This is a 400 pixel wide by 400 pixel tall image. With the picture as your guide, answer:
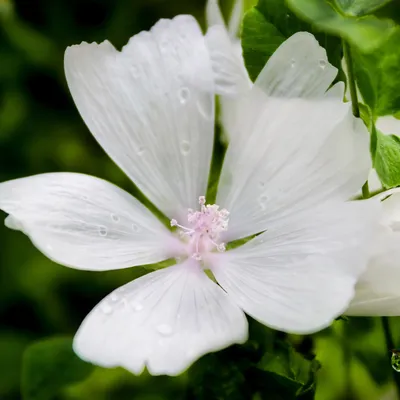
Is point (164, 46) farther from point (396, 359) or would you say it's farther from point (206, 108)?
point (396, 359)

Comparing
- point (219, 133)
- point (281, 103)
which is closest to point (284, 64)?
point (281, 103)

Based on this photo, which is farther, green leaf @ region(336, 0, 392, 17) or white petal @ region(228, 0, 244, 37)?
white petal @ region(228, 0, 244, 37)

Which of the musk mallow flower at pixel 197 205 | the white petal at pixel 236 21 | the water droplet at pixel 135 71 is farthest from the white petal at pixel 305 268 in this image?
the white petal at pixel 236 21

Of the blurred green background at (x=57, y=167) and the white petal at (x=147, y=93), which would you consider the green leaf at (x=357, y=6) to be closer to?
the white petal at (x=147, y=93)

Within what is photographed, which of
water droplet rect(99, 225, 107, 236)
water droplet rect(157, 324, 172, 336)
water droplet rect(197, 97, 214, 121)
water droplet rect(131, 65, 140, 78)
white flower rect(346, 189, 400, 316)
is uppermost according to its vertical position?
water droplet rect(131, 65, 140, 78)

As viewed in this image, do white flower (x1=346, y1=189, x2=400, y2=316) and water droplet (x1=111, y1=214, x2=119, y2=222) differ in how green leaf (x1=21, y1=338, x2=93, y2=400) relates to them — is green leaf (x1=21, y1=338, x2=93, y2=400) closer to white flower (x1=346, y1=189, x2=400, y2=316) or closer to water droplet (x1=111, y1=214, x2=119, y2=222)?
water droplet (x1=111, y1=214, x2=119, y2=222)

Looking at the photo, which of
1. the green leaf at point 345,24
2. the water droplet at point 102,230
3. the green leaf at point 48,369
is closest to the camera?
the green leaf at point 345,24

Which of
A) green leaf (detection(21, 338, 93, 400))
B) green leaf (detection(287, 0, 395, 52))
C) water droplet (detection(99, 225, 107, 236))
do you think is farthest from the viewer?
green leaf (detection(21, 338, 93, 400))

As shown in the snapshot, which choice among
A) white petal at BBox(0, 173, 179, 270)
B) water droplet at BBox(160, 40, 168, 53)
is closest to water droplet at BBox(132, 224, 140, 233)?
white petal at BBox(0, 173, 179, 270)
